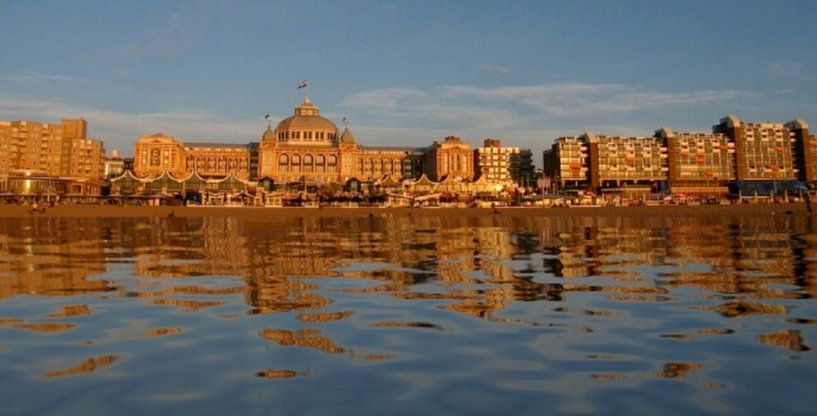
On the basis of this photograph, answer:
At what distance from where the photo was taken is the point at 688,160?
193 m

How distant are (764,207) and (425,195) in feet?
228

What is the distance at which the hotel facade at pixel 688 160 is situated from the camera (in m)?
192

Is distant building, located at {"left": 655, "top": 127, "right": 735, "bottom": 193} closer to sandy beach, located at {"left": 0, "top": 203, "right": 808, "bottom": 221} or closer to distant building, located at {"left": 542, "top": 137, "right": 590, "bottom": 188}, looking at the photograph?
distant building, located at {"left": 542, "top": 137, "right": 590, "bottom": 188}

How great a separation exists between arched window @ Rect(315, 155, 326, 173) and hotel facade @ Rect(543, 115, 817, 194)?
73436 millimetres

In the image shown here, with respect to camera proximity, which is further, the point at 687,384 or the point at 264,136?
the point at 264,136

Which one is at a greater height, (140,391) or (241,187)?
(241,187)

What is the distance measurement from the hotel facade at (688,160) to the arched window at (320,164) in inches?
2891

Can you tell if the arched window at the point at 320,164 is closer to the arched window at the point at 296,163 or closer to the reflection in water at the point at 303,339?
the arched window at the point at 296,163

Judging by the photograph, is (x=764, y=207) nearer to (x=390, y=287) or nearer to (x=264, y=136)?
(x=390, y=287)

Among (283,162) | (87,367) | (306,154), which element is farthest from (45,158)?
(87,367)

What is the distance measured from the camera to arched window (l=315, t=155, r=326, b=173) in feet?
623

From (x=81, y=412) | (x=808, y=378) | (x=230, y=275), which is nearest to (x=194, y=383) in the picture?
(x=81, y=412)

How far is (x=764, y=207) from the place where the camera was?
11731 cm

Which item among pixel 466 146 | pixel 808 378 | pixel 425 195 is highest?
pixel 466 146
